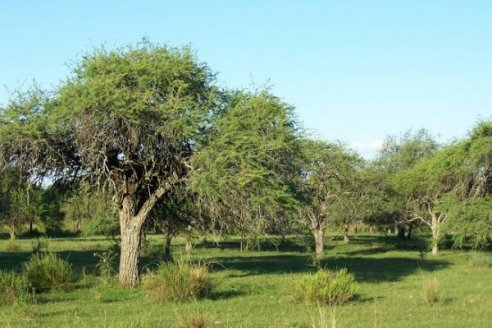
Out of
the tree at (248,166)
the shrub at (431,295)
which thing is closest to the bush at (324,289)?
the shrub at (431,295)

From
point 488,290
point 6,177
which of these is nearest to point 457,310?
point 488,290

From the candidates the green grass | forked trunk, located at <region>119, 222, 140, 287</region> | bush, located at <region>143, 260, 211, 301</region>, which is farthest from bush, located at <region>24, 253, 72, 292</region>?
bush, located at <region>143, 260, 211, 301</region>

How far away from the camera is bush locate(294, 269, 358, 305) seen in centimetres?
1512

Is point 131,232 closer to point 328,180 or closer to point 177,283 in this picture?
point 177,283

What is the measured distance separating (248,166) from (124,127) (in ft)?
13.3

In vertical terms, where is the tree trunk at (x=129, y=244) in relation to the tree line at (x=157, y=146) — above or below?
below

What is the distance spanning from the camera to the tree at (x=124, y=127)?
18.9 meters

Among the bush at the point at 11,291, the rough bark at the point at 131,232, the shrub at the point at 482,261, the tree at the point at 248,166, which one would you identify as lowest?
the shrub at the point at 482,261

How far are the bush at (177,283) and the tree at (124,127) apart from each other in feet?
14.1

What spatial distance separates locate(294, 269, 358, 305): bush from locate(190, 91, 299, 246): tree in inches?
127

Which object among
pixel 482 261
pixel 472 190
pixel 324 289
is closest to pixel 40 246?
pixel 482 261

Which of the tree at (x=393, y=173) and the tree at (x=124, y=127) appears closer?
the tree at (x=124, y=127)

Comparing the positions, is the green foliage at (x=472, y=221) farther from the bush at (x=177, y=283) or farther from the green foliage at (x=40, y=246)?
the green foliage at (x=40, y=246)

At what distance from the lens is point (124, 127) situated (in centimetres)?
1912
